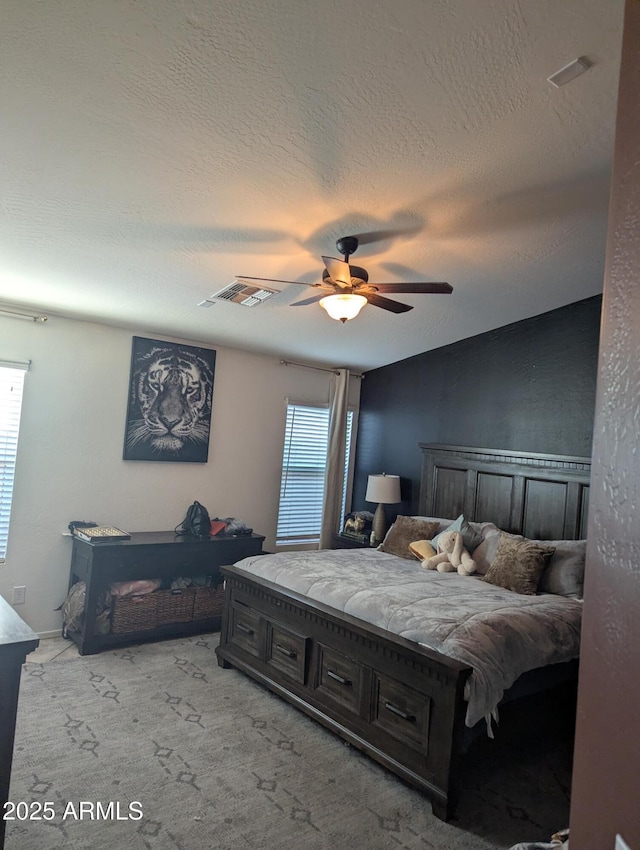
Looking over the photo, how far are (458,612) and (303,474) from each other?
10.2ft

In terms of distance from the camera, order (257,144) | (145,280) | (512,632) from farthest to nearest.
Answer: (145,280) < (512,632) < (257,144)

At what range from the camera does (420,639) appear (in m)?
2.62

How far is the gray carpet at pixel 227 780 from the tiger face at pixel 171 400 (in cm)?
198

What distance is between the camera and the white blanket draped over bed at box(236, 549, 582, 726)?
98.3 inches

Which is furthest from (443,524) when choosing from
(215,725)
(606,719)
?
(606,719)

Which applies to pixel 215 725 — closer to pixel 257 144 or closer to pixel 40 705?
pixel 40 705

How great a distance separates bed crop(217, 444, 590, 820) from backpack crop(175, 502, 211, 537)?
0.88 m

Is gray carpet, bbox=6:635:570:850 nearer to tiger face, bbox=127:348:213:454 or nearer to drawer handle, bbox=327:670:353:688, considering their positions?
drawer handle, bbox=327:670:353:688

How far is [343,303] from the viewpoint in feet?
9.25

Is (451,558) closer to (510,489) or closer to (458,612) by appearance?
(510,489)

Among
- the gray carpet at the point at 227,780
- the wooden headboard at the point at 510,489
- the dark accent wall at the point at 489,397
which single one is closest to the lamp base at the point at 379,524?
the dark accent wall at the point at 489,397

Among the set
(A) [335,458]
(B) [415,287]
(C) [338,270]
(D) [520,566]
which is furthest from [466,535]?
(C) [338,270]

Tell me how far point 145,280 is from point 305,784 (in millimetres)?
3018

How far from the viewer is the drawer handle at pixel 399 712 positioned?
2.56 meters
